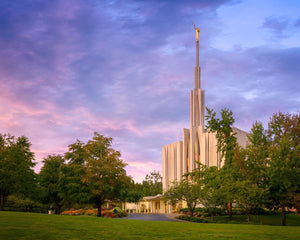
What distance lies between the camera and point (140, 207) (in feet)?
226

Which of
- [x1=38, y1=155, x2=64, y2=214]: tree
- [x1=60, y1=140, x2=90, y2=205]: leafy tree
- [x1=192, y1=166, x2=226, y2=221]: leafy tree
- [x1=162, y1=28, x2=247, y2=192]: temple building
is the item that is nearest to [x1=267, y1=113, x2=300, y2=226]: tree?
[x1=192, y1=166, x2=226, y2=221]: leafy tree

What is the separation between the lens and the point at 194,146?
5706cm

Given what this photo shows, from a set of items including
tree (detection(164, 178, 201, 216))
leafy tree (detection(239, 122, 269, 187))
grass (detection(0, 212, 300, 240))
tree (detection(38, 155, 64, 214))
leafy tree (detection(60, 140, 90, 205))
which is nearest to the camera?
grass (detection(0, 212, 300, 240))

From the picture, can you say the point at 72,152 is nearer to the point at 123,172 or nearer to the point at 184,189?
the point at 123,172

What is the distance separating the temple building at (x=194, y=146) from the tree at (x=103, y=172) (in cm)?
2303

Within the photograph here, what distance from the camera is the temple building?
2089 inches

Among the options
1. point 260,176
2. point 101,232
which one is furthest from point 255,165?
point 101,232

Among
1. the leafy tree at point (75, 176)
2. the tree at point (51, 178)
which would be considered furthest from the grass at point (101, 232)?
the tree at point (51, 178)

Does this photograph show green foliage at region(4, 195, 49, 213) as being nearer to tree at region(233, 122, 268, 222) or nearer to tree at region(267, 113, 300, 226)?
tree at region(233, 122, 268, 222)

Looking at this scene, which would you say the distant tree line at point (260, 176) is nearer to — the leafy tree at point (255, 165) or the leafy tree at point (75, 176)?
the leafy tree at point (255, 165)

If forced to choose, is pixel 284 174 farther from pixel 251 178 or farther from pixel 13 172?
pixel 13 172

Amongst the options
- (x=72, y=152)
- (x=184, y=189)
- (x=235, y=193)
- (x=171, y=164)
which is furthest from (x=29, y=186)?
(x=171, y=164)

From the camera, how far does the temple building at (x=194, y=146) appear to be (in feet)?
174

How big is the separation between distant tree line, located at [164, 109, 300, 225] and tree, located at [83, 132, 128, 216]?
7159 millimetres
